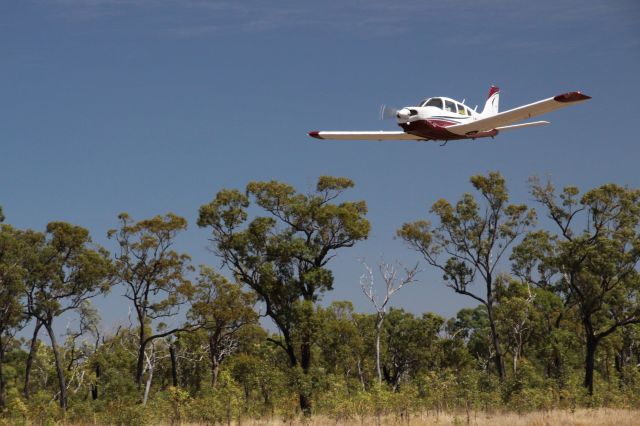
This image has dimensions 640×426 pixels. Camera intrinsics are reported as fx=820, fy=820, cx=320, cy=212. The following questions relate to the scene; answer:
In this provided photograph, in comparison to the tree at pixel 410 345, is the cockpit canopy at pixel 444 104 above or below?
above

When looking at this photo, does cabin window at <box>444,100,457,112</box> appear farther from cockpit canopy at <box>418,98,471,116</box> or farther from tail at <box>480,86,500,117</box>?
tail at <box>480,86,500,117</box>

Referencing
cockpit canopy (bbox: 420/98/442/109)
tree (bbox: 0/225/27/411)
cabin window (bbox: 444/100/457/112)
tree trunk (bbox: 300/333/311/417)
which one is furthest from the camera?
tree (bbox: 0/225/27/411)

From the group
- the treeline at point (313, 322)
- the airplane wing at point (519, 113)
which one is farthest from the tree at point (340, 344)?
the airplane wing at point (519, 113)

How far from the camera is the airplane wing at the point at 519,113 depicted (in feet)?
63.8

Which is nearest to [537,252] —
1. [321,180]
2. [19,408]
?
[321,180]

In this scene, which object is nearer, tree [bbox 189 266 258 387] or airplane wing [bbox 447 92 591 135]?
airplane wing [bbox 447 92 591 135]

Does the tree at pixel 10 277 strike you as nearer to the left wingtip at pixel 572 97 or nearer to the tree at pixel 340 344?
the tree at pixel 340 344

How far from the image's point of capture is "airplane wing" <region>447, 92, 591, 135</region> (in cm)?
1945

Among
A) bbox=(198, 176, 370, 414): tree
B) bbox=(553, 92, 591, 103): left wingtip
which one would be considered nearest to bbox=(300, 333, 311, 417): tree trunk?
bbox=(198, 176, 370, 414): tree

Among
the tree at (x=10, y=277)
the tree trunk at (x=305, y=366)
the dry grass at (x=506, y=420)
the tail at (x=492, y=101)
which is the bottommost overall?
the dry grass at (x=506, y=420)

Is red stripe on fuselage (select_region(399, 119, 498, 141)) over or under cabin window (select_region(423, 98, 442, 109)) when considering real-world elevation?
under

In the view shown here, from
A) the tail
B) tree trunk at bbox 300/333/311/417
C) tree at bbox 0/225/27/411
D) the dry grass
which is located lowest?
the dry grass

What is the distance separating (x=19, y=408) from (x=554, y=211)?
33.0 metres

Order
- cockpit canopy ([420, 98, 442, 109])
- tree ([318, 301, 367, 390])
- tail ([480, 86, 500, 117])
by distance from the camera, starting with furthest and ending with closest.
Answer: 1. tree ([318, 301, 367, 390])
2. tail ([480, 86, 500, 117])
3. cockpit canopy ([420, 98, 442, 109])
